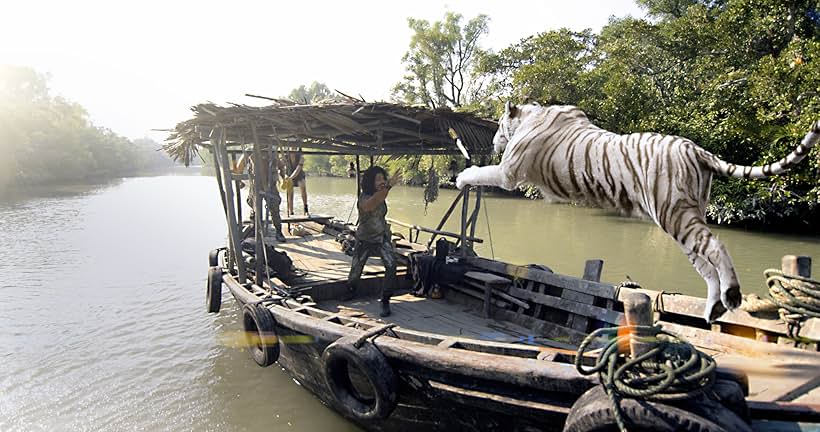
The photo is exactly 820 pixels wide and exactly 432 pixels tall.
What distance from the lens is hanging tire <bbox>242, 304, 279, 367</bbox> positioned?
4176mm

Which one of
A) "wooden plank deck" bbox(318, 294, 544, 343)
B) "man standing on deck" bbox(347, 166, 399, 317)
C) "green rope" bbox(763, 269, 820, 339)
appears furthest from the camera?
"man standing on deck" bbox(347, 166, 399, 317)

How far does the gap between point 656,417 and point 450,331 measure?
263 centimetres

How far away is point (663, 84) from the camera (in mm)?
14523

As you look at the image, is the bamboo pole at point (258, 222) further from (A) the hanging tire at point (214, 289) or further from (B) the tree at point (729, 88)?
(B) the tree at point (729, 88)

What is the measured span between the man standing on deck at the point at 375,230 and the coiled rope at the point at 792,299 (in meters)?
3.11

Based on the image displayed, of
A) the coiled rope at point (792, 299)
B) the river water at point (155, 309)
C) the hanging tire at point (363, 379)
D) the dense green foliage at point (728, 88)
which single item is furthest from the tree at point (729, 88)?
the hanging tire at point (363, 379)

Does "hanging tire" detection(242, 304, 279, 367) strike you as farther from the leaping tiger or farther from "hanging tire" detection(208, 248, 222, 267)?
the leaping tiger

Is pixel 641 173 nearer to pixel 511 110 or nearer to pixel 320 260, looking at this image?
pixel 511 110

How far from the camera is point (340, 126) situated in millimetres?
4852

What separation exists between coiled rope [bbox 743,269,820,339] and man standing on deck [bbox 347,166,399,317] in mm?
3109

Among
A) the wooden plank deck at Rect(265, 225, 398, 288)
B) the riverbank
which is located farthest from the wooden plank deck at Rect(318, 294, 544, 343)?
the riverbank

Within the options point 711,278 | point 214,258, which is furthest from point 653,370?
point 214,258

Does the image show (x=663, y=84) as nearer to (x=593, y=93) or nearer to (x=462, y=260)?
(x=593, y=93)

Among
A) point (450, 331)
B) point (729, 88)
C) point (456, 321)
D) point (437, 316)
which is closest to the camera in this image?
point (450, 331)
